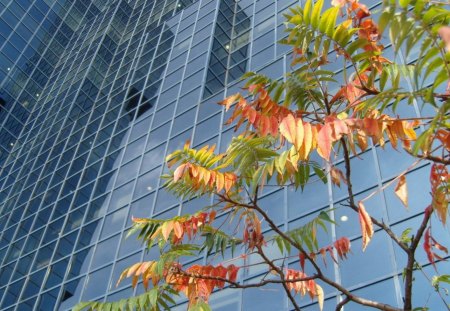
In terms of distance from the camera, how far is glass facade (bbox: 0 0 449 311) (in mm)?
12930

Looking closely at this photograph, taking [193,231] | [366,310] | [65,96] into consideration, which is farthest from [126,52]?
[193,231]

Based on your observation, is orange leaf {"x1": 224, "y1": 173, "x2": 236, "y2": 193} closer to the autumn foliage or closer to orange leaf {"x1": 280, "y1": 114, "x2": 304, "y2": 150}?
the autumn foliage

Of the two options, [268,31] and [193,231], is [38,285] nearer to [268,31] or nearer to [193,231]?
[268,31]

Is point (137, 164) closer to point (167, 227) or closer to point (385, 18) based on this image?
point (167, 227)

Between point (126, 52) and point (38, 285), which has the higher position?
point (126, 52)

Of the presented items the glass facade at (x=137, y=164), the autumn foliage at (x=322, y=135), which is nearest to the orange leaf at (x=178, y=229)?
the autumn foliage at (x=322, y=135)

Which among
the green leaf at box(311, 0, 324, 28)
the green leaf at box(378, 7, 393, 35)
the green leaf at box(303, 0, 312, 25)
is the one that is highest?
the green leaf at box(303, 0, 312, 25)

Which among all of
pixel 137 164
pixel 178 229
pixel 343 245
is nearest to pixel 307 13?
pixel 343 245

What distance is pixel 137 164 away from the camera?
21.9 m

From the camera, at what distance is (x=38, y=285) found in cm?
2106

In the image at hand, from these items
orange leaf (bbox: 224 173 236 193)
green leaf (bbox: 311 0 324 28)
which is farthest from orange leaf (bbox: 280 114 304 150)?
orange leaf (bbox: 224 173 236 193)

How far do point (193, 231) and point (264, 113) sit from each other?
4.04 ft

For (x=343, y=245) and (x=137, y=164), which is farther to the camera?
(x=137, y=164)

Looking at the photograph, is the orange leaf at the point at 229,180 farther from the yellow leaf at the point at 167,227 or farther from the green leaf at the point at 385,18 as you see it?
the green leaf at the point at 385,18
